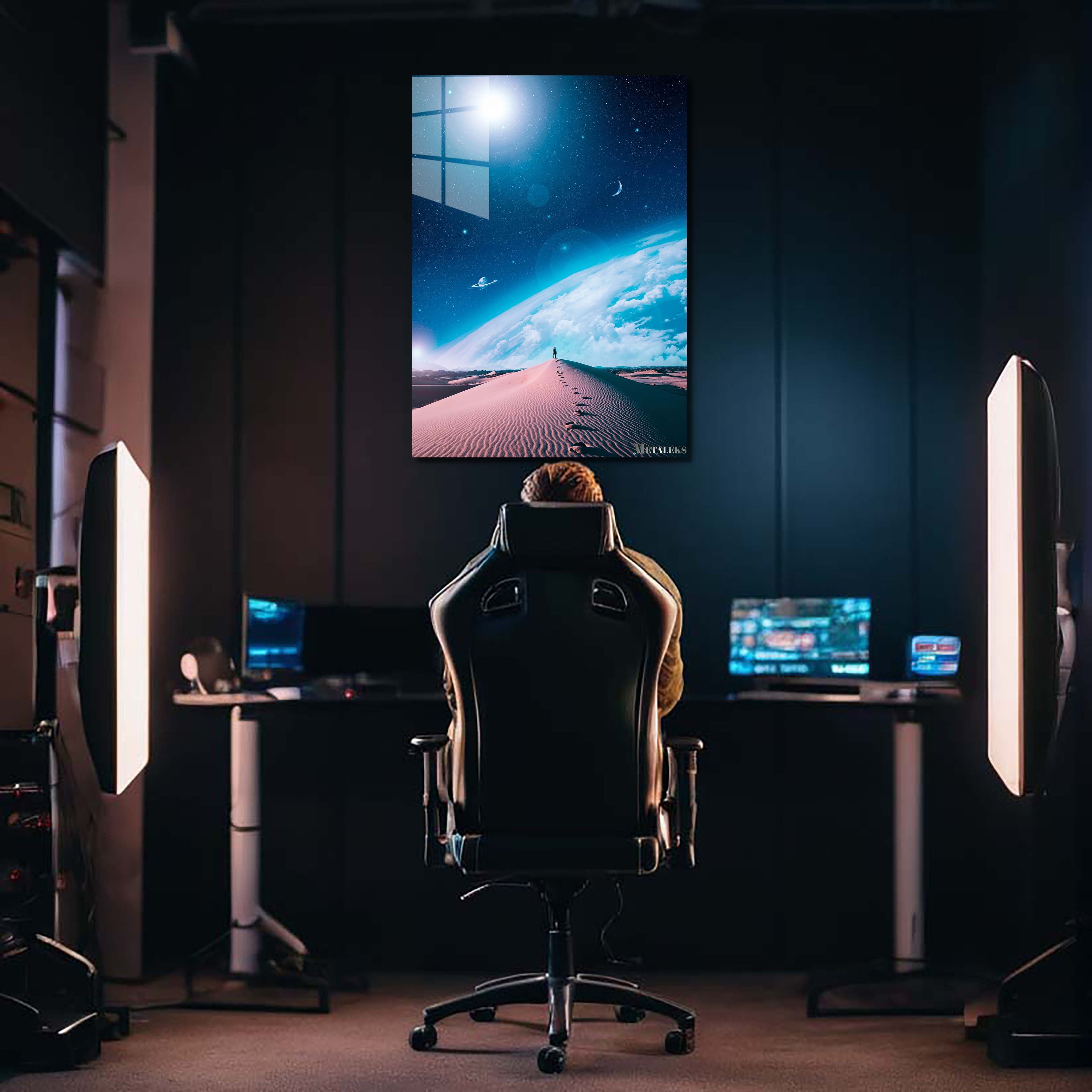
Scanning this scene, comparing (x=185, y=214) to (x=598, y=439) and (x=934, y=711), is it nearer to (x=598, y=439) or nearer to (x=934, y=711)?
(x=598, y=439)

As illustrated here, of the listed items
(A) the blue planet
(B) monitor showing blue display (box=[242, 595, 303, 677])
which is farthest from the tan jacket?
(A) the blue planet

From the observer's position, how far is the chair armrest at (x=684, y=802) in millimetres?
3586

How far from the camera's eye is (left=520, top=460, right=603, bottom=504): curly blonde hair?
3.90 m

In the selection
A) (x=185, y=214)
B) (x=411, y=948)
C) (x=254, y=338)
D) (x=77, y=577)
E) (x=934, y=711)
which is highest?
(x=185, y=214)

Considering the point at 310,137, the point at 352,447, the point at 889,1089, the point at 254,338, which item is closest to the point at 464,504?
the point at 352,447

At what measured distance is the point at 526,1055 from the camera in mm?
3771

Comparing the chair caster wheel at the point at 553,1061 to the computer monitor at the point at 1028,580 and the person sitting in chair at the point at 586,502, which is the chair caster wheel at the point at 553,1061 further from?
the computer monitor at the point at 1028,580

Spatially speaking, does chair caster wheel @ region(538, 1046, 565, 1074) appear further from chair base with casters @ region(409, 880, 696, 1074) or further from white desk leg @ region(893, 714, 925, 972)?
white desk leg @ region(893, 714, 925, 972)

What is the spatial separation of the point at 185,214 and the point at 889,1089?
3.91 meters


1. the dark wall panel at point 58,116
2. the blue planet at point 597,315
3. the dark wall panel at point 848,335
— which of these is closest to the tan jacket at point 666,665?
the dark wall panel at point 848,335

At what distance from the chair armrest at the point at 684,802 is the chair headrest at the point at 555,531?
0.61 m

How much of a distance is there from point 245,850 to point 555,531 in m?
1.92

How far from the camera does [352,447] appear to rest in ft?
17.2

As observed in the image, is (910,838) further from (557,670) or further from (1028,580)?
(557,670)
